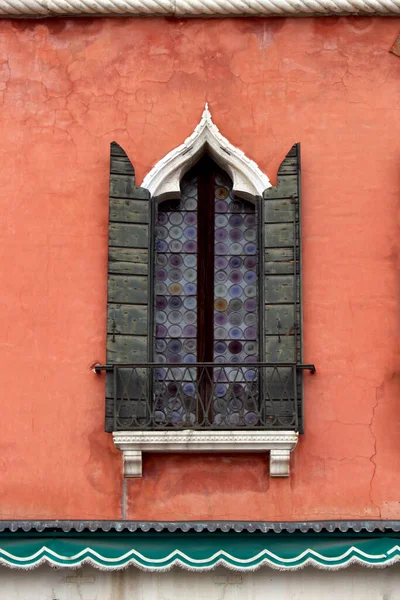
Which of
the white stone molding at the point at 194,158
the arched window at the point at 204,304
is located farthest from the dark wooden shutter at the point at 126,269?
the white stone molding at the point at 194,158

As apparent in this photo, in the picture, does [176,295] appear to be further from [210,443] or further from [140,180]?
[210,443]

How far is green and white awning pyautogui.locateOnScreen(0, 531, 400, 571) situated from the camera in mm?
9812

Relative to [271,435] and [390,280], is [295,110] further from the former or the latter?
[271,435]

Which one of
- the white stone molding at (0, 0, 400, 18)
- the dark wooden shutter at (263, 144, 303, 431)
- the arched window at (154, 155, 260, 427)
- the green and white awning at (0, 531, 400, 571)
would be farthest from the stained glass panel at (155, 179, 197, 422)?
the white stone molding at (0, 0, 400, 18)

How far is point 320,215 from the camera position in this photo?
1099 cm

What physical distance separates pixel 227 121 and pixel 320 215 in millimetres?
1016

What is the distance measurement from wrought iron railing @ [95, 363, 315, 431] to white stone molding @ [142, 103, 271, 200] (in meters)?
1.35

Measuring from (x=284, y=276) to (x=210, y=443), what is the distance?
1358 millimetres

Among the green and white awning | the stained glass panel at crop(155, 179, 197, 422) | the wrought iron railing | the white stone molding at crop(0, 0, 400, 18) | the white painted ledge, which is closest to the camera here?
the green and white awning

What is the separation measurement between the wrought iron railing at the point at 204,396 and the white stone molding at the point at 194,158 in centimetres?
135

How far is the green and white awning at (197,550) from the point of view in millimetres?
9812

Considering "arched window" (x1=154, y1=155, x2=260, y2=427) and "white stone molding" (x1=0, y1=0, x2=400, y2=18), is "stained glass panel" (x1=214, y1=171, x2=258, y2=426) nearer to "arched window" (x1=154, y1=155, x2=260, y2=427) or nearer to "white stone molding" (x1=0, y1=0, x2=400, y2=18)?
"arched window" (x1=154, y1=155, x2=260, y2=427)

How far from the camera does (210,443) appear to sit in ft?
33.9

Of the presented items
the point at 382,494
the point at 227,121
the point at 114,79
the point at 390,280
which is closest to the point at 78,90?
the point at 114,79
